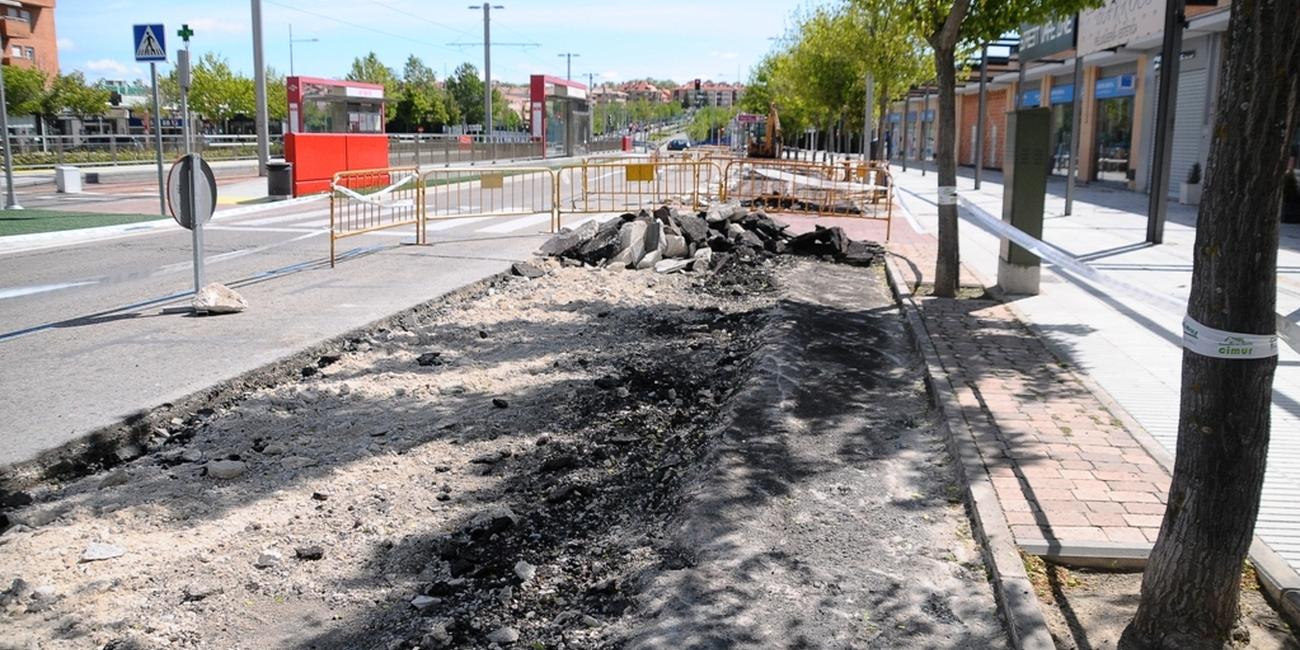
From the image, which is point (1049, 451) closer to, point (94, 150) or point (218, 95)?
point (94, 150)

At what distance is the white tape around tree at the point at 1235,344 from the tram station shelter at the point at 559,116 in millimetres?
51050

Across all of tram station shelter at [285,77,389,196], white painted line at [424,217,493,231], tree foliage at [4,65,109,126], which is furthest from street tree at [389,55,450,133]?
white painted line at [424,217,493,231]

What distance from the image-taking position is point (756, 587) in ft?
13.8

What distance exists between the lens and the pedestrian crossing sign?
673 inches

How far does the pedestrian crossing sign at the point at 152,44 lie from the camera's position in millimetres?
17094

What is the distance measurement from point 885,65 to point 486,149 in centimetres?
2269

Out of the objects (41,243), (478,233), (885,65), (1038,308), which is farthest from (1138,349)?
(885,65)

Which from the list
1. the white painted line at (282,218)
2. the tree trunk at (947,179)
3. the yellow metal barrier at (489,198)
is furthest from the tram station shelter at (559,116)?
the tree trunk at (947,179)

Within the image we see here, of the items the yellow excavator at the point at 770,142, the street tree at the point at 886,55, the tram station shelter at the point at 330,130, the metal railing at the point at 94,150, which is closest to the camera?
the tram station shelter at the point at 330,130

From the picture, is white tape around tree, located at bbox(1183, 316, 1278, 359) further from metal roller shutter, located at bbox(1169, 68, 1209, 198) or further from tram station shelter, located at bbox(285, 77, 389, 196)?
metal roller shutter, located at bbox(1169, 68, 1209, 198)

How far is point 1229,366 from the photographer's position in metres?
3.36

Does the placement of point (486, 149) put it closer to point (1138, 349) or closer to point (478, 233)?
point (478, 233)

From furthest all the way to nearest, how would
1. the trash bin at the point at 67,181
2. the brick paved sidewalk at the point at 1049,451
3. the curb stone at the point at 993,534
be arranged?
the trash bin at the point at 67,181 < the brick paved sidewalk at the point at 1049,451 < the curb stone at the point at 993,534

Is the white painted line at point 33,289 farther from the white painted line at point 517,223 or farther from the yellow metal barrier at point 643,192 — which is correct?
the white painted line at point 517,223
